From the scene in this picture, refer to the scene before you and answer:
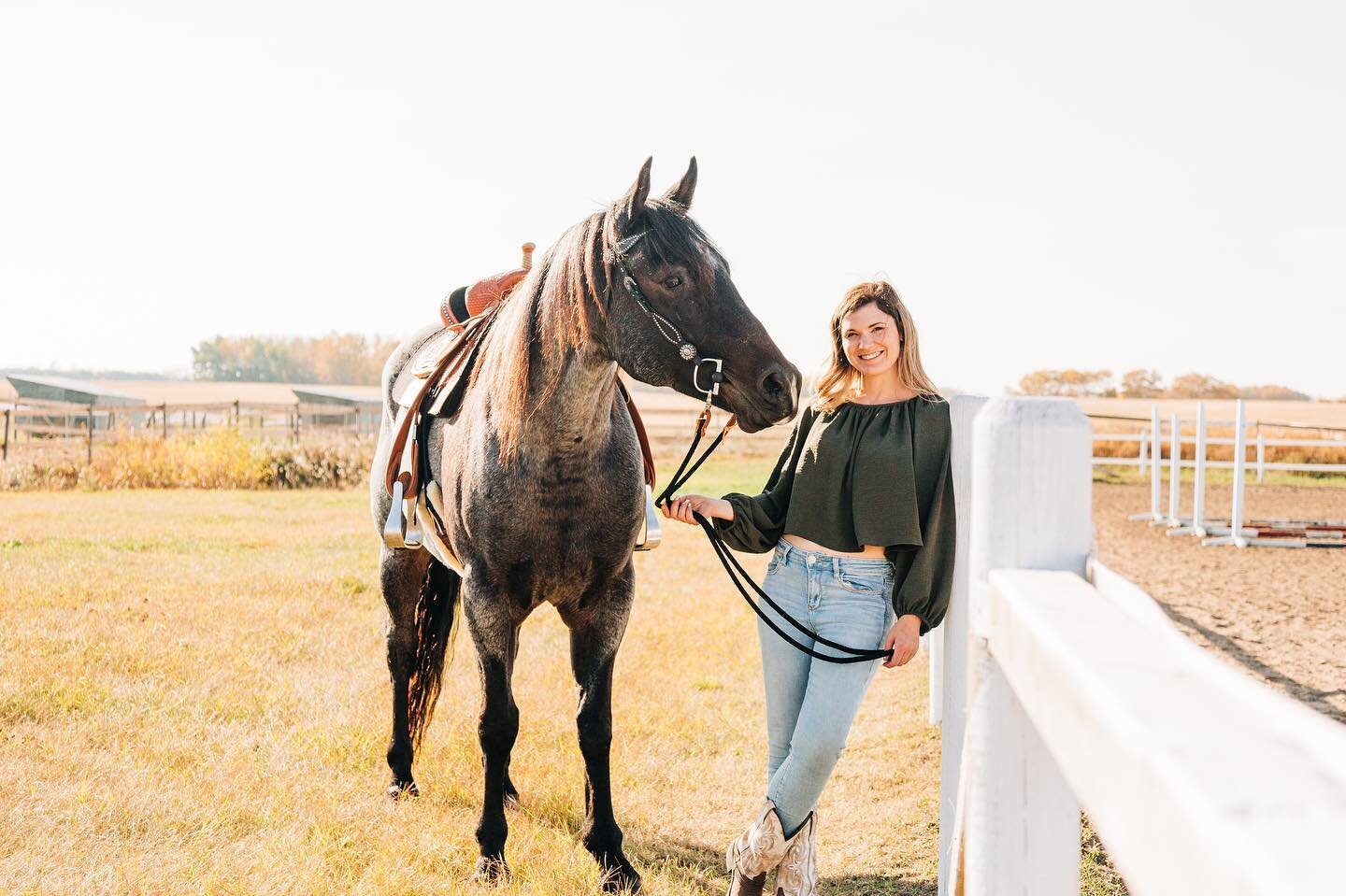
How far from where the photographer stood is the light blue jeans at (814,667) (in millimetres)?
2529

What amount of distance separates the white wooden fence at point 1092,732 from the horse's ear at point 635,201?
70.0 inches

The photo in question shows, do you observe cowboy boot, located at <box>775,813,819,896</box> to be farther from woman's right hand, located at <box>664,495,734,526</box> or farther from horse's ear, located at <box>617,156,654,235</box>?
horse's ear, located at <box>617,156,654,235</box>

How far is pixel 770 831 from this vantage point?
2539 millimetres

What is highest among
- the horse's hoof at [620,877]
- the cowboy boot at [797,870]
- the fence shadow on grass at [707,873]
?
the cowboy boot at [797,870]

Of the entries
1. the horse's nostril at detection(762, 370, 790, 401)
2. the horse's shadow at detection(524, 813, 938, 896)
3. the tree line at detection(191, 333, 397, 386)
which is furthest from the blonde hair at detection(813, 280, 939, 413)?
the tree line at detection(191, 333, 397, 386)

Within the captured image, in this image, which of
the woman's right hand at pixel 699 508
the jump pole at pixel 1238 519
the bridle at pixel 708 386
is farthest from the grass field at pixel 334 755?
the jump pole at pixel 1238 519

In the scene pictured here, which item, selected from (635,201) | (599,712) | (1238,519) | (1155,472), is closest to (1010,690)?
(635,201)

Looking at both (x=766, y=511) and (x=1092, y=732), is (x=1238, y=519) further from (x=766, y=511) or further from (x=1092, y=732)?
(x=1092, y=732)

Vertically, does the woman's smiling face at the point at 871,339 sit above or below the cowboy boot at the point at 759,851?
above

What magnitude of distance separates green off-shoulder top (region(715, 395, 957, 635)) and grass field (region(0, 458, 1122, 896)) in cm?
135

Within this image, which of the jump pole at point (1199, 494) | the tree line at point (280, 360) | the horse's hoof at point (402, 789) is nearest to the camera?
the horse's hoof at point (402, 789)

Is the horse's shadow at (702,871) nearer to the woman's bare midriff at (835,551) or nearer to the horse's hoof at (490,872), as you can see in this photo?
the horse's hoof at (490,872)

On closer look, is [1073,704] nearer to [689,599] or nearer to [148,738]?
[148,738]

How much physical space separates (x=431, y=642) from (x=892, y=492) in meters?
2.51
